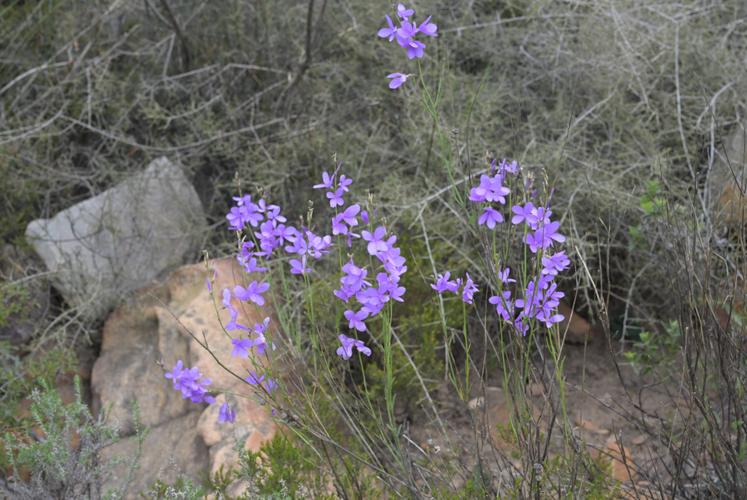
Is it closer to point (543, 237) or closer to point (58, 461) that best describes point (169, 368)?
point (58, 461)

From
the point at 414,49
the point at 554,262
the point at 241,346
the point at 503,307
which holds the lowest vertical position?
the point at 241,346

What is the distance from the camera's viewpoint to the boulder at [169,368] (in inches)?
111

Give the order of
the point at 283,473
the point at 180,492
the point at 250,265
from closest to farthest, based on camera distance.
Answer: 1. the point at 250,265
2. the point at 180,492
3. the point at 283,473

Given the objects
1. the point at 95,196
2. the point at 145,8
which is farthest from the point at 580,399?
the point at 145,8

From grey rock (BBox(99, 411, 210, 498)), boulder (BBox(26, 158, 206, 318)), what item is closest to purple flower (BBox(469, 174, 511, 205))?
grey rock (BBox(99, 411, 210, 498))

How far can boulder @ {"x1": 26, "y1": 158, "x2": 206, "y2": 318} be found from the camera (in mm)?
3492

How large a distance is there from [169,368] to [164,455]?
0.37 meters

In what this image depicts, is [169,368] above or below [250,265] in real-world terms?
below

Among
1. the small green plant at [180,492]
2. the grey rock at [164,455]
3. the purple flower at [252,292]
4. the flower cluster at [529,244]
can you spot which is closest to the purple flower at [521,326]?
the flower cluster at [529,244]

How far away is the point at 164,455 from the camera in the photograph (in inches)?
116

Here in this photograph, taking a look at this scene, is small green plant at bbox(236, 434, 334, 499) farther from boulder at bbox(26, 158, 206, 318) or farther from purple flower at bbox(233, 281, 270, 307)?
boulder at bbox(26, 158, 206, 318)

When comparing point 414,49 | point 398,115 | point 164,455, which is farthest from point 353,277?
point 398,115

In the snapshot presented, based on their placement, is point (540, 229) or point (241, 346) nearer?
point (540, 229)

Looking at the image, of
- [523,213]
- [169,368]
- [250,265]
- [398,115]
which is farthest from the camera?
[398,115]
